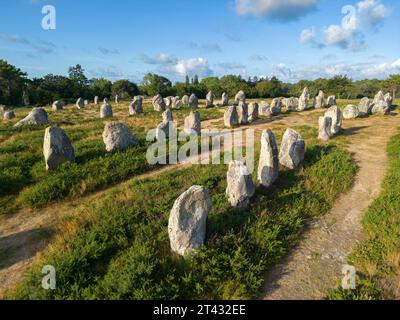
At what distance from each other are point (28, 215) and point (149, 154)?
6.41 metres

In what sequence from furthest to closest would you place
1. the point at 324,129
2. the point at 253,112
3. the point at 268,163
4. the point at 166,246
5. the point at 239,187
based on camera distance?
the point at 253,112 → the point at 324,129 → the point at 268,163 → the point at 239,187 → the point at 166,246

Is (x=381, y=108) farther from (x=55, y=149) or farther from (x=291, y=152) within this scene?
(x=55, y=149)

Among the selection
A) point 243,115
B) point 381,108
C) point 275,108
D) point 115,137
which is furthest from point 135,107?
point 381,108

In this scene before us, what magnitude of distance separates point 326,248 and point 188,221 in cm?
394

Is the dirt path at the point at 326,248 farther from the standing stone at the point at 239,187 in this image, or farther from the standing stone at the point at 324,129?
the standing stone at the point at 324,129

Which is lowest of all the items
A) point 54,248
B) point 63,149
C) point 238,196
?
point 54,248

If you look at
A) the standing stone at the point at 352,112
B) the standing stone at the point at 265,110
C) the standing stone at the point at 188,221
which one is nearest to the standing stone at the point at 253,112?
the standing stone at the point at 265,110

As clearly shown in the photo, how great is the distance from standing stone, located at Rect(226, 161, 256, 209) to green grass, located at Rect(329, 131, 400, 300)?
11.0ft

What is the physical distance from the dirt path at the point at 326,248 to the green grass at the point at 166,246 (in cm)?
32

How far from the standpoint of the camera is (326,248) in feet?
26.5

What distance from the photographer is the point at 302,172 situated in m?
12.7

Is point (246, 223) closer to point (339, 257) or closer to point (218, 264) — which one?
point (218, 264)
